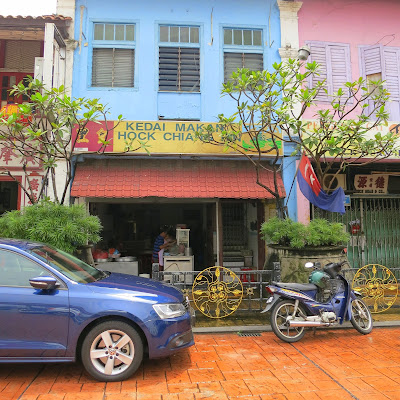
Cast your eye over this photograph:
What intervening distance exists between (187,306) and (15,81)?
8764 mm

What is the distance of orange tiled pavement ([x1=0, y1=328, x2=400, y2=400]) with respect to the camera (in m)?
3.53

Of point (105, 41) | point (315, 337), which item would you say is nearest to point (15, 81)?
point (105, 41)

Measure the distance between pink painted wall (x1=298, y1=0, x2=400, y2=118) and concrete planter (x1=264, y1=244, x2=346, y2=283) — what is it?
18.6 ft

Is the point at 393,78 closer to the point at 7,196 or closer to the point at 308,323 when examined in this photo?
the point at 308,323

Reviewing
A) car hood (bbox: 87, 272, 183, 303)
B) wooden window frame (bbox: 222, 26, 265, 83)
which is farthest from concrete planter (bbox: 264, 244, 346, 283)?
wooden window frame (bbox: 222, 26, 265, 83)

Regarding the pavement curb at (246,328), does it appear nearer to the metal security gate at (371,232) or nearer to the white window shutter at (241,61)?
the metal security gate at (371,232)

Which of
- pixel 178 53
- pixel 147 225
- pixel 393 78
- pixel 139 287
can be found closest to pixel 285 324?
pixel 139 287

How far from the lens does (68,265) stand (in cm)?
436

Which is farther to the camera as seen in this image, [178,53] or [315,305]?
[178,53]

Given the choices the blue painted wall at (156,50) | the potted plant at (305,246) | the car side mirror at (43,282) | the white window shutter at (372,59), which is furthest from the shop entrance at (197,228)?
the car side mirror at (43,282)

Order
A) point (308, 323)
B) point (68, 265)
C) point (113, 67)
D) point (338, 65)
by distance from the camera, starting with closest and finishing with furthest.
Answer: point (68, 265), point (308, 323), point (113, 67), point (338, 65)

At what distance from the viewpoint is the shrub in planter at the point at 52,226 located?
6043 millimetres

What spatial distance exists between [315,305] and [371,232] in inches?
240

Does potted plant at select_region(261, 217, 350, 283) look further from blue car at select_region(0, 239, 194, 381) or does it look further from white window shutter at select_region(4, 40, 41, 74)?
white window shutter at select_region(4, 40, 41, 74)
